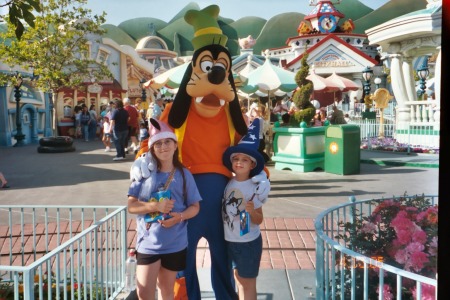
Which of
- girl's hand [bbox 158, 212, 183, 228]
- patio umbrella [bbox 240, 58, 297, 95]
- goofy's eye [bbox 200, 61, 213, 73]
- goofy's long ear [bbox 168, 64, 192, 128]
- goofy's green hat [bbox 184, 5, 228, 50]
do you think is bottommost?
girl's hand [bbox 158, 212, 183, 228]

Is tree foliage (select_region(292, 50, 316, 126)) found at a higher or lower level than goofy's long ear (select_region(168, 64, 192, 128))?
higher

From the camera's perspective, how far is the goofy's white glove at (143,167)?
1942 mm

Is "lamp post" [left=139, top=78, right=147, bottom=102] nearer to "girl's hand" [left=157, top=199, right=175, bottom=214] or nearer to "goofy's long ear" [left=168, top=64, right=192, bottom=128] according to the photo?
"goofy's long ear" [left=168, top=64, right=192, bottom=128]

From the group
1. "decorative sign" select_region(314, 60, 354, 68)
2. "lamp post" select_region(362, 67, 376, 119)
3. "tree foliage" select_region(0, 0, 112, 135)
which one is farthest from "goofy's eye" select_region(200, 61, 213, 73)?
"decorative sign" select_region(314, 60, 354, 68)

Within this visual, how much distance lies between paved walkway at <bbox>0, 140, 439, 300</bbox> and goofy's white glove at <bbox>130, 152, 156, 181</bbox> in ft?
2.76

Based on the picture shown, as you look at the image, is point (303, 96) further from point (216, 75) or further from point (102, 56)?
point (216, 75)

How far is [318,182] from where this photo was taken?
19.5 ft

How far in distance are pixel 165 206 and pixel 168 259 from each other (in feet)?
0.79

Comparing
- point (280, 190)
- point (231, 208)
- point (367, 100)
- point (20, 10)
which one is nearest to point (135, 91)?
point (367, 100)

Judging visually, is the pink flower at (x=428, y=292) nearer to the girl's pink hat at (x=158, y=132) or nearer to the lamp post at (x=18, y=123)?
the girl's pink hat at (x=158, y=132)

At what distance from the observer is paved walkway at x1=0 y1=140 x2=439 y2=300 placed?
9.33 feet

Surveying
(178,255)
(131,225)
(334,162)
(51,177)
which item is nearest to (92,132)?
(51,177)

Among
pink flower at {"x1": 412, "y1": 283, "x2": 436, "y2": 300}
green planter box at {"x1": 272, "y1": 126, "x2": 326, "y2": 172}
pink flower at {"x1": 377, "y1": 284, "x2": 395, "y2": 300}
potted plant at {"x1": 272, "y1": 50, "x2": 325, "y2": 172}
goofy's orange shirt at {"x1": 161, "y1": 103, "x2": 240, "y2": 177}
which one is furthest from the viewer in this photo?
green planter box at {"x1": 272, "y1": 126, "x2": 326, "y2": 172}

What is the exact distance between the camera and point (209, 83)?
205 centimetres
